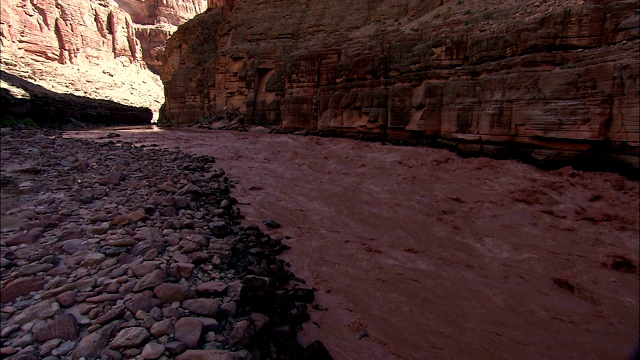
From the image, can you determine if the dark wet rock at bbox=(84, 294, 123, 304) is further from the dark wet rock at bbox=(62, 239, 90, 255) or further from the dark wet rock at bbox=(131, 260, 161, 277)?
the dark wet rock at bbox=(62, 239, 90, 255)

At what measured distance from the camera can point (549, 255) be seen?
4.64 metres

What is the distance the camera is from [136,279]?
284cm

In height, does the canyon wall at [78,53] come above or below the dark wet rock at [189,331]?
above

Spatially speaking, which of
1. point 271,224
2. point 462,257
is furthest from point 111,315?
point 462,257

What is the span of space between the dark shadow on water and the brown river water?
611 inches

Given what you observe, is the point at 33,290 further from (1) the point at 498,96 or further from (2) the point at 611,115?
(1) the point at 498,96

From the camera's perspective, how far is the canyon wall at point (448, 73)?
25.0 ft

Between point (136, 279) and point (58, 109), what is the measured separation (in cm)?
2459

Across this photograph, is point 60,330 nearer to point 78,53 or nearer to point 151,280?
point 151,280

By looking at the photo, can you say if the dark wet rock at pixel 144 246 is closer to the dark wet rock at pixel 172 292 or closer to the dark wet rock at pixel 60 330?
the dark wet rock at pixel 172 292

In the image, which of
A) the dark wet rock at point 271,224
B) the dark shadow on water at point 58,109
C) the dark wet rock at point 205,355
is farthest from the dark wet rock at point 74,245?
the dark shadow on water at point 58,109

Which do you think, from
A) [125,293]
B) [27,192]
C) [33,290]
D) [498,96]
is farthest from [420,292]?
[498,96]

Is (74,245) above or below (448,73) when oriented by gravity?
below

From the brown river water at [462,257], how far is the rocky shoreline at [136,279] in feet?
1.57
